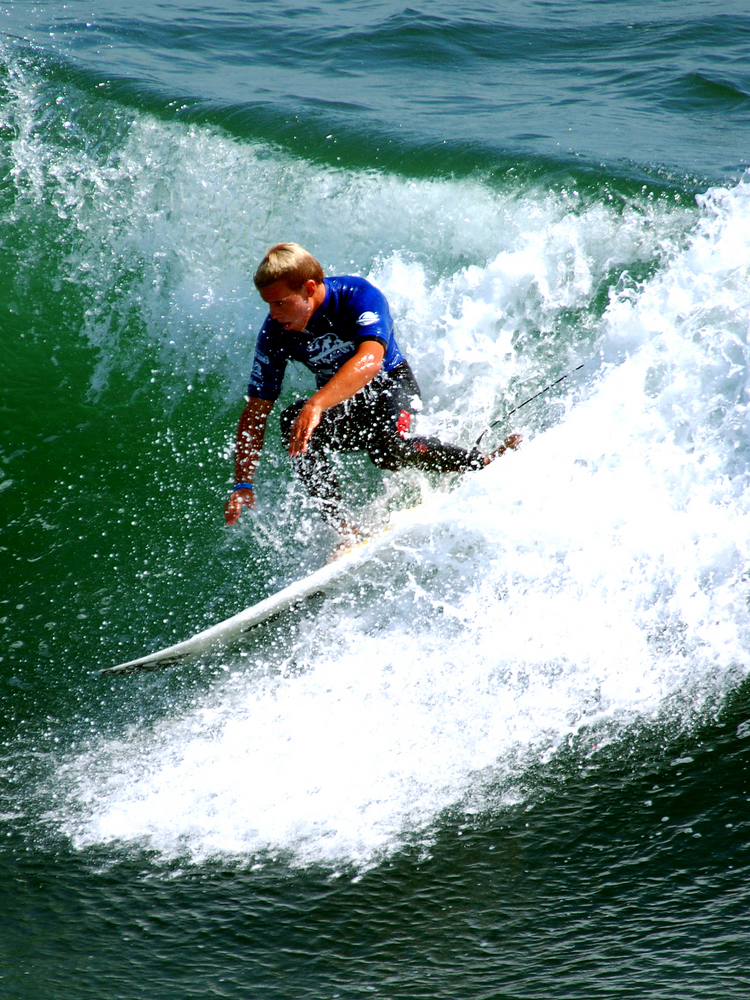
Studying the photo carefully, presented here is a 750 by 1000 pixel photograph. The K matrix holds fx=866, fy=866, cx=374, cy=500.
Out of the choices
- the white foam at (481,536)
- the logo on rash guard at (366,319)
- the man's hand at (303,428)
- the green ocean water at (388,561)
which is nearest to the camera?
the green ocean water at (388,561)

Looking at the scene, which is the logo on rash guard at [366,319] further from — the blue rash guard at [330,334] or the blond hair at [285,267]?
the blond hair at [285,267]

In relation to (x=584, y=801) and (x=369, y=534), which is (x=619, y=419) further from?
(x=584, y=801)

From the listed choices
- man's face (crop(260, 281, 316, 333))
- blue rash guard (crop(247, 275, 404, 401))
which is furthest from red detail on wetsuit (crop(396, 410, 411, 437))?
man's face (crop(260, 281, 316, 333))

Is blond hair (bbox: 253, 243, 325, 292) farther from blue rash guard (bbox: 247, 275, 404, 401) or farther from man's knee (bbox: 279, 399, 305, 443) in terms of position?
man's knee (bbox: 279, 399, 305, 443)

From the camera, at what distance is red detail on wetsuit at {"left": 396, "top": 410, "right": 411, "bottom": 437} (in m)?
4.30

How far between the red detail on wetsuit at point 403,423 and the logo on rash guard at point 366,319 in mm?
546

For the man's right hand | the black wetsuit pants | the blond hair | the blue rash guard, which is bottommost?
the man's right hand

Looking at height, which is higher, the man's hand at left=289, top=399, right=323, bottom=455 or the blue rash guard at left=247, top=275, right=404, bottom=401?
the blue rash guard at left=247, top=275, right=404, bottom=401

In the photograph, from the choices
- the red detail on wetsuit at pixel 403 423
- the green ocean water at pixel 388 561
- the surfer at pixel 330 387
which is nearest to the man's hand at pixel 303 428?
the surfer at pixel 330 387

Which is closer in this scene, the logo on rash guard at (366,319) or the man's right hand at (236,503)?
the logo on rash guard at (366,319)

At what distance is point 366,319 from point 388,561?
3.91 ft

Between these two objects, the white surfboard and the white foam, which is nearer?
the white foam

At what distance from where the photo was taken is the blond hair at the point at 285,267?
3.62m

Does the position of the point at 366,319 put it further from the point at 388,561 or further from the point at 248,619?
the point at 248,619
